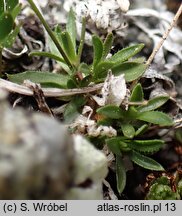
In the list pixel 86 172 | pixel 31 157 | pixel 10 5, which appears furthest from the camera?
pixel 10 5

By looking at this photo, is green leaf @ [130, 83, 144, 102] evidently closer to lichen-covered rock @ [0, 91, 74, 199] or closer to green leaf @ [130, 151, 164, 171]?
green leaf @ [130, 151, 164, 171]

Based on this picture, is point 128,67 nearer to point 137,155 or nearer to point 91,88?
point 91,88

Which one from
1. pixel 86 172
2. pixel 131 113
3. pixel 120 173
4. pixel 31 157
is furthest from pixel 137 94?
pixel 31 157

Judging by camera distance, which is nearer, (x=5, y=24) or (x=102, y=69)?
(x=5, y=24)

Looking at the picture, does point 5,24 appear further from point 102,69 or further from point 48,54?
point 102,69

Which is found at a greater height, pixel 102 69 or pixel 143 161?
pixel 102 69

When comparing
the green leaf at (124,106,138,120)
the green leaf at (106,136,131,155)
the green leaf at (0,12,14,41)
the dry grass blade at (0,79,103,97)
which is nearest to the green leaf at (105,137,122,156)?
the green leaf at (106,136,131,155)
